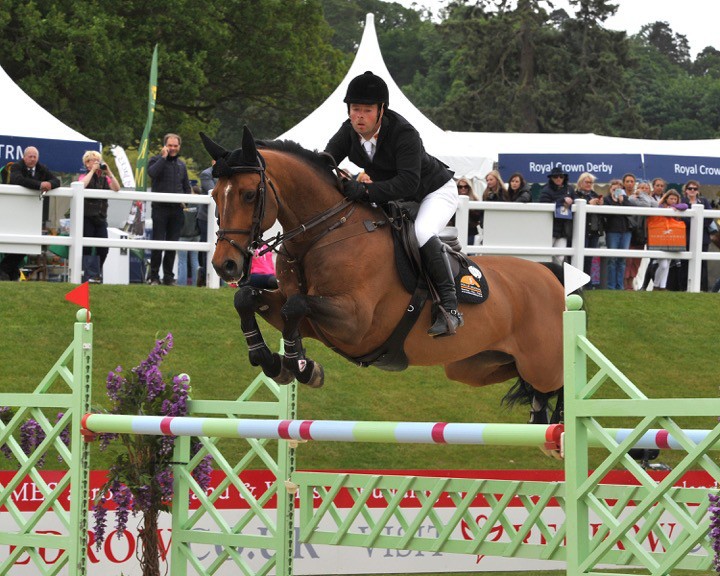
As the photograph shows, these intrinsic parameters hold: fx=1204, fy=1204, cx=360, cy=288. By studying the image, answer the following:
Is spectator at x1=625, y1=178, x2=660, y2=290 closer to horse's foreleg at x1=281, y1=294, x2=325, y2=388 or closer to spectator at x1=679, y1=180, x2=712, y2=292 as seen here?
spectator at x1=679, y1=180, x2=712, y2=292

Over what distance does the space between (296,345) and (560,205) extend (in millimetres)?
7462

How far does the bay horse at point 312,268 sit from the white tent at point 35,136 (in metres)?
7.67

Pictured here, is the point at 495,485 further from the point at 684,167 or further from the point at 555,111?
the point at 555,111


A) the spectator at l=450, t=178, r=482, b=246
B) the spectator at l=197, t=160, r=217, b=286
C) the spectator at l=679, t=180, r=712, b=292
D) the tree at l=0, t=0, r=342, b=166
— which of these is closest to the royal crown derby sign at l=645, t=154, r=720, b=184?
the spectator at l=679, t=180, r=712, b=292

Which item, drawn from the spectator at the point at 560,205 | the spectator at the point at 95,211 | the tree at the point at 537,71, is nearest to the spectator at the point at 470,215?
the spectator at the point at 560,205

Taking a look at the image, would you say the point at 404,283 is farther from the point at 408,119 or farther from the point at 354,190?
the point at 408,119

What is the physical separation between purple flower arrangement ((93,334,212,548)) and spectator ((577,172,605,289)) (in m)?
7.28

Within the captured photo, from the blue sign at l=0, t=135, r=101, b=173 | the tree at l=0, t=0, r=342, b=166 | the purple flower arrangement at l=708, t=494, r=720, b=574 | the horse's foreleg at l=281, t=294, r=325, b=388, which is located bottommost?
the purple flower arrangement at l=708, t=494, r=720, b=574

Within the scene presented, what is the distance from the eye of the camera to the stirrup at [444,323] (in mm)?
6531

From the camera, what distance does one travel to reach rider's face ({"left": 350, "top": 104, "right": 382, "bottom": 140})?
20.8ft

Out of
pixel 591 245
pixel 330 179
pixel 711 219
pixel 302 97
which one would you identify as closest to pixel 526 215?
pixel 591 245

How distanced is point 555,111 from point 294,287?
4114cm

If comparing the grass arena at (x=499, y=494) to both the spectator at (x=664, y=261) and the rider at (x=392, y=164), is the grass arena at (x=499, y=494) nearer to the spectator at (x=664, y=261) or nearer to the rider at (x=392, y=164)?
the rider at (x=392, y=164)

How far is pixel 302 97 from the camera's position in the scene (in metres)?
32.8
